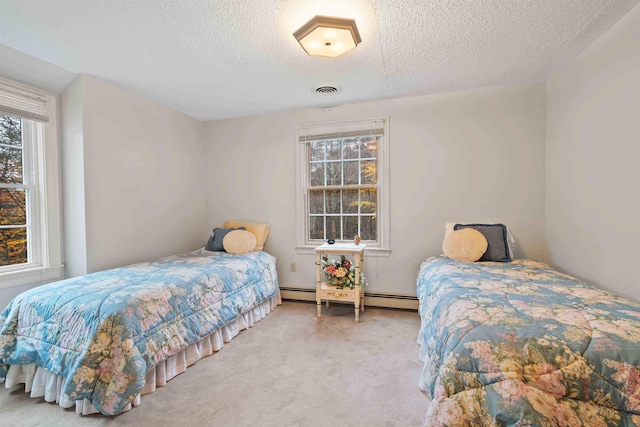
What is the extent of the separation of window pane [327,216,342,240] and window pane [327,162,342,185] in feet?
1.47

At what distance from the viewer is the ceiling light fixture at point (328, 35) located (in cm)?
177

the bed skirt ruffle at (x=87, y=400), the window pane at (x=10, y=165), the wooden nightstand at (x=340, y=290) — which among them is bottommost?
the bed skirt ruffle at (x=87, y=400)

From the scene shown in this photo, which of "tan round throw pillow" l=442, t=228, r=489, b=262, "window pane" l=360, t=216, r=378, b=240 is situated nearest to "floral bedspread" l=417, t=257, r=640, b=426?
"tan round throw pillow" l=442, t=228, r=489, b=262

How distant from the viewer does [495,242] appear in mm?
2744

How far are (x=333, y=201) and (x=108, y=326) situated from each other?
8.33 feet

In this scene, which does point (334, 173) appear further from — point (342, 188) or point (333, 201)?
point (333, 201)

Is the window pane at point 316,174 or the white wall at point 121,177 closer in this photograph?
the white wall at point 121,177

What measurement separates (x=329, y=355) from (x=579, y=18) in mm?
2898

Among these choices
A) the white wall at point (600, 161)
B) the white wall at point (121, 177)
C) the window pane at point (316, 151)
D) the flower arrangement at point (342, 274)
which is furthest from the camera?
the window pane at point (316, 151)

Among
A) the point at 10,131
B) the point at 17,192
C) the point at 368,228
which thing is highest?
the point at 10,131

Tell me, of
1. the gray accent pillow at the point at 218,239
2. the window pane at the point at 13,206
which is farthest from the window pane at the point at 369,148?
the window pane at the point at 13,206

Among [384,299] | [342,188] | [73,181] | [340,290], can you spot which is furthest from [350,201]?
[73,181]

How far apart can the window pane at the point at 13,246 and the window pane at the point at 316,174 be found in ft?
9.24

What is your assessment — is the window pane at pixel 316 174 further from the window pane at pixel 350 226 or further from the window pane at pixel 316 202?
the window pane at pixel 350 226
